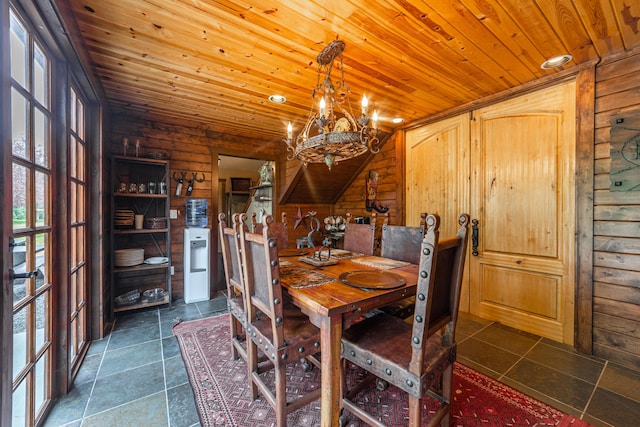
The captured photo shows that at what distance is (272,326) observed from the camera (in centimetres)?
131

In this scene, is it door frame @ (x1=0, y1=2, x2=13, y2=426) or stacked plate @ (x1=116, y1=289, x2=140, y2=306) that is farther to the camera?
stacked plate @ (x1=116, y1=289, x2=140, y2=306)

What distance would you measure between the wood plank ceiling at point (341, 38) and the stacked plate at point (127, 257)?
5.47 feet

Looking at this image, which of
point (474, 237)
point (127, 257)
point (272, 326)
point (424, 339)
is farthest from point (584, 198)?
point (127, 257)

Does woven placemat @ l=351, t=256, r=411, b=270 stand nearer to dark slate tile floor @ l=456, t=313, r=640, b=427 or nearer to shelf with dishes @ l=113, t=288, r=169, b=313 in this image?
dark slate tile floor @ l=456, t=313, r=640, b=427

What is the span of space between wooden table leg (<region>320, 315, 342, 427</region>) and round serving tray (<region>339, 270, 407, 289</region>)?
1.00 ft

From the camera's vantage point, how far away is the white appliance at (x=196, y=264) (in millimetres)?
3355

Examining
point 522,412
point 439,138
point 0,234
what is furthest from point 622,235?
point 0,234

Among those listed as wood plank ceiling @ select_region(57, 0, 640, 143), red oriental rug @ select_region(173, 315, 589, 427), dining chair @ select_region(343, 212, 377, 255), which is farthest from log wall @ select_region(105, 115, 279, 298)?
dining chair @ select_region(343, 212, 377, 255)

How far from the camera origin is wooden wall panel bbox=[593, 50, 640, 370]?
192 centimetres

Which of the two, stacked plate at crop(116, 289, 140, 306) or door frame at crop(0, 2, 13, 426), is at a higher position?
door frame at crop(0, 2, 13, 426)

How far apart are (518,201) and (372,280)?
204cm

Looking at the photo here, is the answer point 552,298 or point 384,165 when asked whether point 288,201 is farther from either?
point 552,298

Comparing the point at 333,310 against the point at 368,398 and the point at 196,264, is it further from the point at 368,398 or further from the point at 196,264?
the point at 196,264

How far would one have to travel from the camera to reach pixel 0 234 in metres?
0.93
